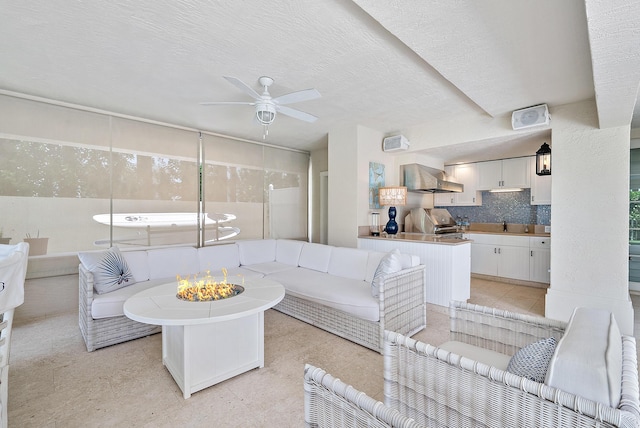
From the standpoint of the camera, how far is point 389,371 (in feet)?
4.67

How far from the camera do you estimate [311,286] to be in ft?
10.3

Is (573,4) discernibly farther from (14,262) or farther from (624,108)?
(14,262)

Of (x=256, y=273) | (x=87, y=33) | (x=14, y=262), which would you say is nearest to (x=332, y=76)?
(x=87, y=33)

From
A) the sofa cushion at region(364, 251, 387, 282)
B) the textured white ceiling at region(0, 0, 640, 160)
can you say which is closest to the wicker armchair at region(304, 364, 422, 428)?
the textured white ceiling at region(0, 0, 640, 160)

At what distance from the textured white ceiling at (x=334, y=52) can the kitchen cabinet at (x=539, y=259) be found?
7.72 ft

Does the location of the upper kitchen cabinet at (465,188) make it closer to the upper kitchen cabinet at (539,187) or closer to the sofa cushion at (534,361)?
the upper kitchen cabinet at (539,187)

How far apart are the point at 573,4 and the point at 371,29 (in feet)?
3.97

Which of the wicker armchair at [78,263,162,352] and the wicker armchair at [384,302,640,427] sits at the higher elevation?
the wicker armchair at [384,302,640,427]

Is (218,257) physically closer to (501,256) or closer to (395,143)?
(395,143)

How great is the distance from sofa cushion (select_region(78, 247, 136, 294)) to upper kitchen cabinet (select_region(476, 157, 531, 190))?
19.8ft

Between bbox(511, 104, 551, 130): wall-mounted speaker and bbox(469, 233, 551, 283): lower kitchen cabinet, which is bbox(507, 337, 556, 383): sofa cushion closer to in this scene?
bbox(511, 104, 551, 130): wall-mounted speaker

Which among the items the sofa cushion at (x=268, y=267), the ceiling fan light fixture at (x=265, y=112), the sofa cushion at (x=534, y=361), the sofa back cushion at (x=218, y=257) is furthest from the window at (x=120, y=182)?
the sofa cushion at (x=534, y=361)

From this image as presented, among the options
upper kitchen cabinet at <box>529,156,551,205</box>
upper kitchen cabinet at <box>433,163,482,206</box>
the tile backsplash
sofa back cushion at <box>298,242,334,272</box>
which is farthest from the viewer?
upper kitchen cabinet at <box>433,163,482,206</box>

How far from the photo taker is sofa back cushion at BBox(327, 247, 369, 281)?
3.40 metres
